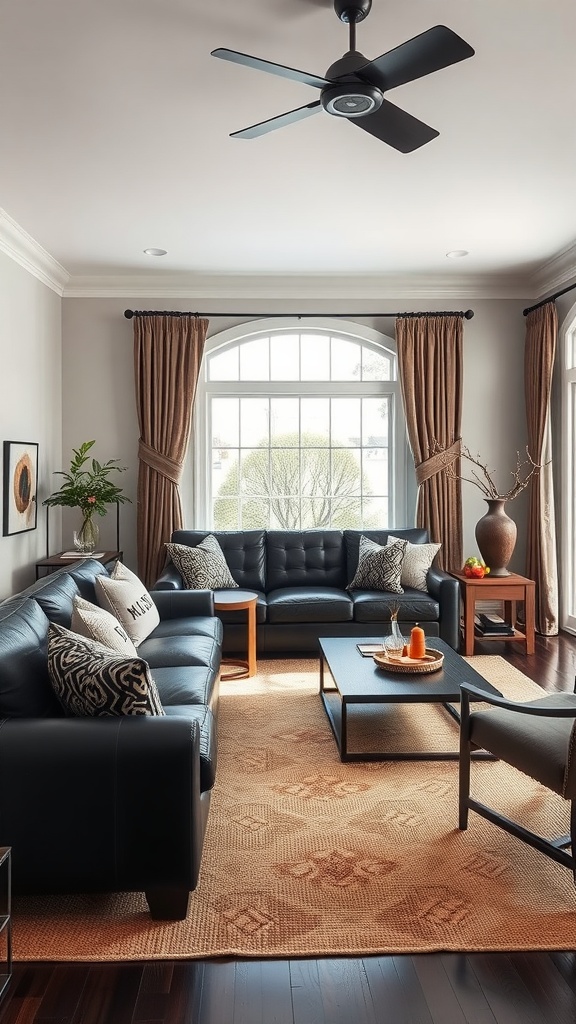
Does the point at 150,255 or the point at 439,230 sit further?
the point at 150,255

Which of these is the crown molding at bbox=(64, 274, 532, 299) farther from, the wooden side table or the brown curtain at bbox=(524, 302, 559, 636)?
the wooden side table

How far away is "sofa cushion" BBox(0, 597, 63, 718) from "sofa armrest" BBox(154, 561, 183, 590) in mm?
2266

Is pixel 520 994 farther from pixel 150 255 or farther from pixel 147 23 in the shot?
pixel 150 255

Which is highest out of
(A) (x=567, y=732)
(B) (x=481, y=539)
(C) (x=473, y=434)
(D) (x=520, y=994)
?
(C) (x=473, y=434)

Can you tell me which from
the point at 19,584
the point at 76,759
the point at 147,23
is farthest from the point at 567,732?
the point at 19,584

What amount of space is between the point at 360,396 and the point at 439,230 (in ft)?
5.73

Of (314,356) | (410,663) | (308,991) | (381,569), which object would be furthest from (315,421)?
(308,991)

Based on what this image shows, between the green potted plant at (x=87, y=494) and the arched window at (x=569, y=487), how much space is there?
11.9 ft

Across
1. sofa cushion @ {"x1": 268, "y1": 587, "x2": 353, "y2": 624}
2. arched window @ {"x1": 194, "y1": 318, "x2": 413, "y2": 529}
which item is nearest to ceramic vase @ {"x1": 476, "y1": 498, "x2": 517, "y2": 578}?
arched window @ {"x1": 194, "y1": 318, "x2": 413, "y2": 529}

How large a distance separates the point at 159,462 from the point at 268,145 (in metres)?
3.01

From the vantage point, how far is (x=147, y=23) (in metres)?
2.62

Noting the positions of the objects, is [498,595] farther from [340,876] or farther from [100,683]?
[100,683]

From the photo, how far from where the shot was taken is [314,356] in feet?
20.9

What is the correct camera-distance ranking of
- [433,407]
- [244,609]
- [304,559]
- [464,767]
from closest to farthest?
[464,767] → [244,609] → [304,559] → [433,407]
